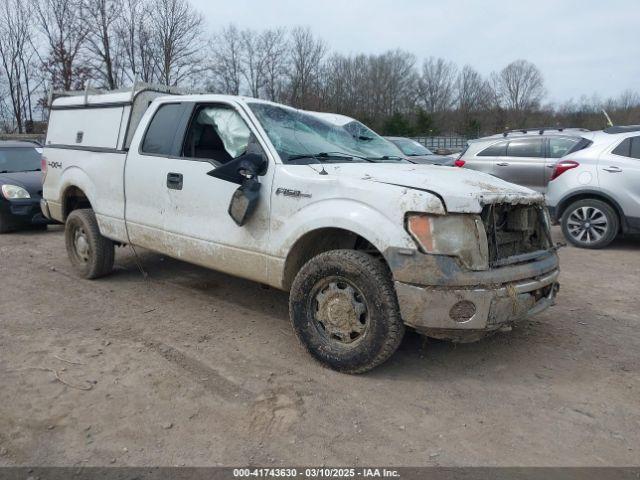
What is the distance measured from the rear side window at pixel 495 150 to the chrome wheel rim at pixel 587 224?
2856 mm

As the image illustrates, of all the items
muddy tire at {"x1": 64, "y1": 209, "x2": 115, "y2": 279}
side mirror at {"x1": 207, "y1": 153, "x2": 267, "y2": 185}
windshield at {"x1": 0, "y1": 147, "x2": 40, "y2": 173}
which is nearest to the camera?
side mirror at {"x1": 207, "y1": 153, "x2": 267, "y2": 185}

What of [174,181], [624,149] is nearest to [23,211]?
[174,181]

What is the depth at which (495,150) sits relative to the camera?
1032cm

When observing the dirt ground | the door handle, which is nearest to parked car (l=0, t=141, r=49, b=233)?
the dirt ground

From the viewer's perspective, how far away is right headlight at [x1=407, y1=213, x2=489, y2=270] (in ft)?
10.5

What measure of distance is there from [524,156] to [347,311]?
7728 mm

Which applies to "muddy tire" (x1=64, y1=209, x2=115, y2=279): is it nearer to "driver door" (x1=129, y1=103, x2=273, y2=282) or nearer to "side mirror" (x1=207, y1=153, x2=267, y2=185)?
"driver door" (x1=129, y1=103, x2=273, y2=282)

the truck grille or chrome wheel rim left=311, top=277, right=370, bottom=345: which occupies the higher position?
the truck grille

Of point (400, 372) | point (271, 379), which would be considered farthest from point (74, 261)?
point (400, 372)

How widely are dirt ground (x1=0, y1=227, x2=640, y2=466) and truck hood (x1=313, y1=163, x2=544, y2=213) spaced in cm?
120

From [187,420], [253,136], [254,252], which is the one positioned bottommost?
[187,420]

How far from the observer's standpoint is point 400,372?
367 centimetres

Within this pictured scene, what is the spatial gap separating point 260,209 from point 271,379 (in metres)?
1.26

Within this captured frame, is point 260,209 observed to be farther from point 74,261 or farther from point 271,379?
point 74,261
